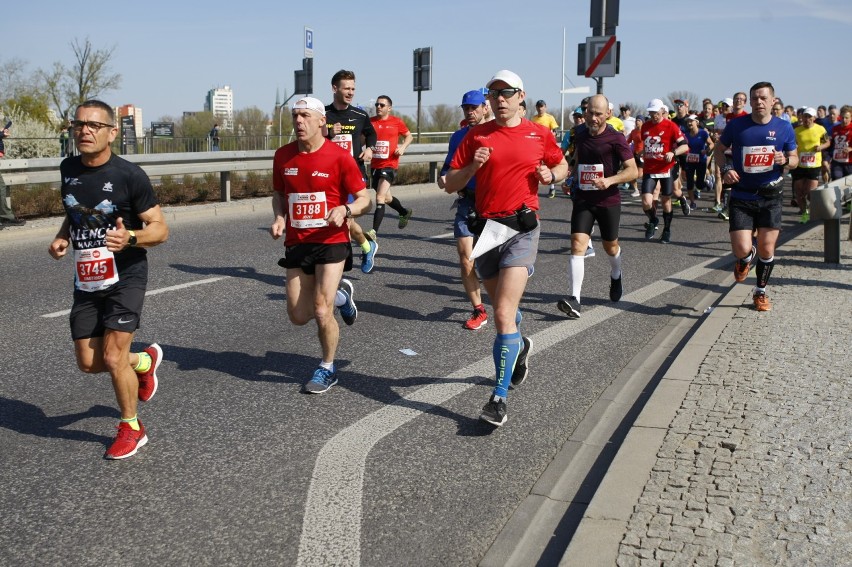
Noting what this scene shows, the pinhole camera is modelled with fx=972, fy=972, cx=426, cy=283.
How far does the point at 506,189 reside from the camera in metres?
5.72

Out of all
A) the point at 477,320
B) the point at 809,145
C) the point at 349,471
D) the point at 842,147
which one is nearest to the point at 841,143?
the point at 842,147

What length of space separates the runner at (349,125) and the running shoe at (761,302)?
3940 mm

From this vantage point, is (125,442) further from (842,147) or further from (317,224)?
(842,147)

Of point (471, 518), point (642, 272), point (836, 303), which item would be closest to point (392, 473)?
point (471, 518)

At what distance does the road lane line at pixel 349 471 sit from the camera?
388cm

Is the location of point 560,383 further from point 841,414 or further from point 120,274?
point 120,274

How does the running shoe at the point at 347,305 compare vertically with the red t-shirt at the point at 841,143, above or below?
below

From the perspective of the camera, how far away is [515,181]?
5.73 m

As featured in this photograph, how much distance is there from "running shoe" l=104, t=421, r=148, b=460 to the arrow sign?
1330 centimetres

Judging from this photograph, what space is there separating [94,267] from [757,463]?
3.36 metres

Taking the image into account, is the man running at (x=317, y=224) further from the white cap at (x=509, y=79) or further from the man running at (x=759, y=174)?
the man running at (x=759, y=174)

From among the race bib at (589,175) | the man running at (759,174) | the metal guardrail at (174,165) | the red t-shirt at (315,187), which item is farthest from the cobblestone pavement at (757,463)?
the metal guardrail at (174,165)

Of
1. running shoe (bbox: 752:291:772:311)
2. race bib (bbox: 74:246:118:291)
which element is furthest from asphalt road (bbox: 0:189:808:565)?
race bib (bbox: 74:246:118:291)

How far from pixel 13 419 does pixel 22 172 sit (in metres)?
10.1
